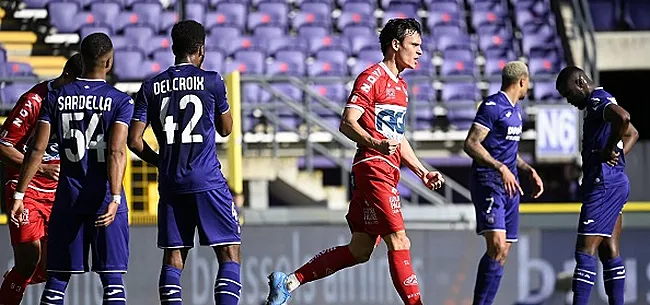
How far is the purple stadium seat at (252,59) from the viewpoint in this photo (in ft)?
60.2

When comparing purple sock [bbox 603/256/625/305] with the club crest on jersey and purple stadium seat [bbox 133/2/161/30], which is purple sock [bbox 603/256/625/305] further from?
purple stadium seat [bbox 133/2/161/30]

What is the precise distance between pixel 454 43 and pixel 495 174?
909cm

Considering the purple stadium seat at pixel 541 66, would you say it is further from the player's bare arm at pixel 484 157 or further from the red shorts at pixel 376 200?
the red shorts at pixel 376 200

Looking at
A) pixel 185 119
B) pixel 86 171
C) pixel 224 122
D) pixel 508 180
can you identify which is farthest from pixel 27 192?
pixel 508 180

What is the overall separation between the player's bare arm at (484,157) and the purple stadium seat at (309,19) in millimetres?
9158

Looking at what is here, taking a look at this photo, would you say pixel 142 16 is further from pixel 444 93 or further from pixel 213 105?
pixel 213 105

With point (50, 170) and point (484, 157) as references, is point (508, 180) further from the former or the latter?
point (50, 170)

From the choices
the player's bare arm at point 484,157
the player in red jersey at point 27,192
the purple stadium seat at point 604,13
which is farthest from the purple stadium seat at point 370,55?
the player in red jersey at point 27,192

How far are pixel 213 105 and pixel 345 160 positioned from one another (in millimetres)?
7422

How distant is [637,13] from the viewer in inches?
829

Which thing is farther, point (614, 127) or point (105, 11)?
point (105, 11)

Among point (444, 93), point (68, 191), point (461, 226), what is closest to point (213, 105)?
point (68, 191)

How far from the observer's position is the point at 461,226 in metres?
13.2

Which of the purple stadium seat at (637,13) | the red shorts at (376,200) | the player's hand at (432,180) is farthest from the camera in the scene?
the purple stadium seat at (637,13)
